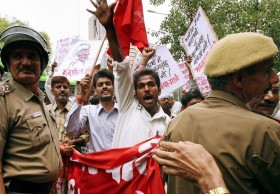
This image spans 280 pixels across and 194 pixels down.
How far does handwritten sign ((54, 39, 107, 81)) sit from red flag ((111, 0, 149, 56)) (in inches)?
A: 68.5

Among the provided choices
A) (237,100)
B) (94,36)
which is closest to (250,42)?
(237,100)

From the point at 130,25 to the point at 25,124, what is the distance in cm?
214

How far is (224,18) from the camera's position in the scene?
20828 millimetres

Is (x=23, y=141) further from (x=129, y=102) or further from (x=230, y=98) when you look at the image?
(x=230, y=98)

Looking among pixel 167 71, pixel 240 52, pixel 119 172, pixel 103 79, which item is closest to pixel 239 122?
pixel 240 52

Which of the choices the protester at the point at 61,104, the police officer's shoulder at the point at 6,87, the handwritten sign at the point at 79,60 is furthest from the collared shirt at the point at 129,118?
the handwritten sign at the point at 79,60

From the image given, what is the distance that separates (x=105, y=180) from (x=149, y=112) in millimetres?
787

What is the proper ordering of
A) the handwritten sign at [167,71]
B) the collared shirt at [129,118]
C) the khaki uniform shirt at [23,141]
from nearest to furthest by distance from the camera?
the khaki uniform shirt at [23,141] < the collared shirt at [129,118] < the handwritten sign at [167,71]

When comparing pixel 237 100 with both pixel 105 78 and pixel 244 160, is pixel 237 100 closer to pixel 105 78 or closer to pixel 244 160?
pixel 244 160

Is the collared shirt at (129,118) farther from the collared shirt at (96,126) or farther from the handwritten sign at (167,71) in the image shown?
the handwritten sign at (167,71)

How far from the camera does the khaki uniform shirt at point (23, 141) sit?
2.54m

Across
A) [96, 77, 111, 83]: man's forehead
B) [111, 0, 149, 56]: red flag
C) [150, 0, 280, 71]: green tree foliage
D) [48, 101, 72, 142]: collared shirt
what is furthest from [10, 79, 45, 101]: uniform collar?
[150, 0, 280, 71]: green tree foliage

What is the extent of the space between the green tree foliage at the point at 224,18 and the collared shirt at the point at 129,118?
16577mm

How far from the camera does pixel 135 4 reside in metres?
4.51
